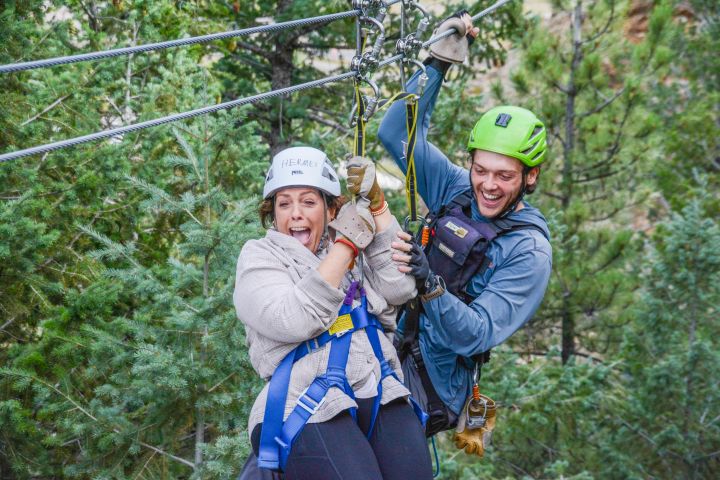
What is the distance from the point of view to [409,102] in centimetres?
343

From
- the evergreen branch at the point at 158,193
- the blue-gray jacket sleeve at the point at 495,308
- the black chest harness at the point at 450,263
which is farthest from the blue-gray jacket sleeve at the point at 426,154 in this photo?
the evergreen branch at the point at 158,193

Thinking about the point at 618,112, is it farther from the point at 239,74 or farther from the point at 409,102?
the point at 409,102

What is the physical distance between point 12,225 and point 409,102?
276 centimetres

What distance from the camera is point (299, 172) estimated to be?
316 cm

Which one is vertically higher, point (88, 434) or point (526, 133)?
point (526, 133)

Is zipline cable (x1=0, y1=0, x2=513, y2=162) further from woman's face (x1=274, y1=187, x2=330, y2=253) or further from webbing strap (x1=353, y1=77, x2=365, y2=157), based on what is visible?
woman's face (x1=274, y1=187, x2=330, y2=253)

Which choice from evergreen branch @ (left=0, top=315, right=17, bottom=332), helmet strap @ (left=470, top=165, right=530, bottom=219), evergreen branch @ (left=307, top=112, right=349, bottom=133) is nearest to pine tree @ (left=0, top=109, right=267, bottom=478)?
evergreen branch @ (left=0, top=315, right=17, bottom=332)

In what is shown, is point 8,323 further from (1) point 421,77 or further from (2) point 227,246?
(1) point 421,77

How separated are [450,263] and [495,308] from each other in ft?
1.01

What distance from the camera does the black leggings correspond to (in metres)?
2.86


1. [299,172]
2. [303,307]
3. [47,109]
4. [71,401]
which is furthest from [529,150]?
[47,109]

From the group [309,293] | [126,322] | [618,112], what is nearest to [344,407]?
[309,293]

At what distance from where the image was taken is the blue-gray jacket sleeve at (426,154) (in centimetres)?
370

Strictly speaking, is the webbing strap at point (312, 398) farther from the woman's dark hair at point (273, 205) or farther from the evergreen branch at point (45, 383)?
the evergreen branch at point (45, 383)
